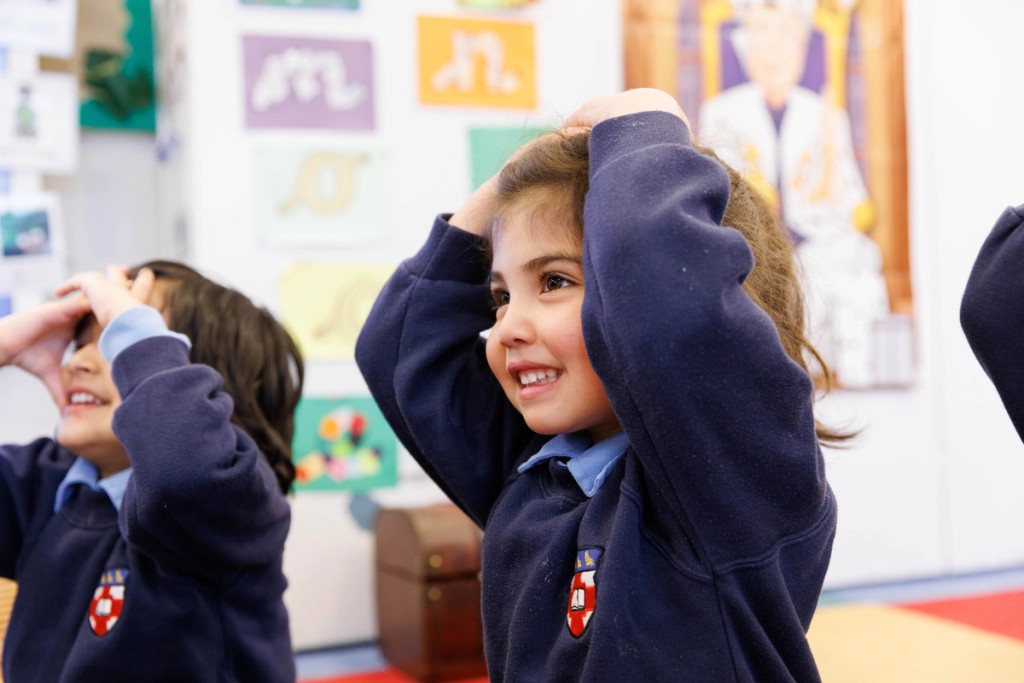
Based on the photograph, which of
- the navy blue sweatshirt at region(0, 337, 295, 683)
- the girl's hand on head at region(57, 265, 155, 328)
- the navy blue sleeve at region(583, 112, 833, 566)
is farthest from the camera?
the girl's hand on head at region(57, 265, 155, 328)

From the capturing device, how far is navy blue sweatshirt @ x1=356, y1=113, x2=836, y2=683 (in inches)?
27.0

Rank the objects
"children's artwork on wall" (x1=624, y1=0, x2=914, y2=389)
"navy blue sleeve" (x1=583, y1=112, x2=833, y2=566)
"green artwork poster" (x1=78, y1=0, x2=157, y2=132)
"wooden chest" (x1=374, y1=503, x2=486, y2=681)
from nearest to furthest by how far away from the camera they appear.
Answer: "navy blue sleeve" (x1=583, y1=112, x2=833, y2=566) → "wooden chest" (x1=374, y1=503, x2=486, y2=681) → "green artwork poster" (x1=78, y1=0, x2=157, y2=132) → "children's artwork on wall" (x1=624, y1=0, x2=914, y2=389)

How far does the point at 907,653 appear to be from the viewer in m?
1.53

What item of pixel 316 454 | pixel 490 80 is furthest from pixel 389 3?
pixel 316 454

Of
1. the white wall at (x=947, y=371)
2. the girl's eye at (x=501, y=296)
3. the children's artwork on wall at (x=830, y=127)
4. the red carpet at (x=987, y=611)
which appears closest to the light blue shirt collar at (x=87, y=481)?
the girl's eye at (x=501, y=296)

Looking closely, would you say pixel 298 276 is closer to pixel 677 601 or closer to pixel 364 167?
pixel 364 167

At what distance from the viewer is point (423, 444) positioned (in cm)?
98

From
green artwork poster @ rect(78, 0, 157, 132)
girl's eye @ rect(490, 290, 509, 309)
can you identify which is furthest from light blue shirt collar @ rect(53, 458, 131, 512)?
green artwork poster @ rect(78, 0, 157, 132)

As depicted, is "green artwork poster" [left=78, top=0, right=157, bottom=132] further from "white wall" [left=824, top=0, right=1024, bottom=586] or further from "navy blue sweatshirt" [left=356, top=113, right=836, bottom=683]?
"white wall" [left=824, top=0, right=1024, bottom=586]

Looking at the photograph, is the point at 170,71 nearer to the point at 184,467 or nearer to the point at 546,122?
the point at 546,122

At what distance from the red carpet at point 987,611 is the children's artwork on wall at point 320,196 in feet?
4.91

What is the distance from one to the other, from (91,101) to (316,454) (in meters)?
0.90

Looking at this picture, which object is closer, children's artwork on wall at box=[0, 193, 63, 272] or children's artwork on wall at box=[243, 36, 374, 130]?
children's artwork on wall at box=[0, 193, 63, 272]

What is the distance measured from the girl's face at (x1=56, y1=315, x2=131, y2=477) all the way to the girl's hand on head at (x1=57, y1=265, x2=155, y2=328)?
0.05 metres
